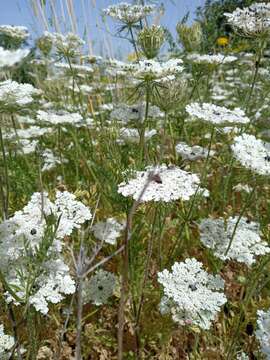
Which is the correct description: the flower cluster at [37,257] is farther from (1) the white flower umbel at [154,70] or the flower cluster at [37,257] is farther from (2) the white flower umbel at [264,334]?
(1) the white flower umbel at [154,70]

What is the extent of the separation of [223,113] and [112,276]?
1.04 m

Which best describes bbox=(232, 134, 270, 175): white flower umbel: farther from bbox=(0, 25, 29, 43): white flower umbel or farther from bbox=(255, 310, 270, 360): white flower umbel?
bbox=(0, 25, 29, 43): white flower umbel

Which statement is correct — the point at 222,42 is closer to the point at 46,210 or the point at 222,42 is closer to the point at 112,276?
the point at 112,276

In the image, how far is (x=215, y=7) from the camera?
389cm

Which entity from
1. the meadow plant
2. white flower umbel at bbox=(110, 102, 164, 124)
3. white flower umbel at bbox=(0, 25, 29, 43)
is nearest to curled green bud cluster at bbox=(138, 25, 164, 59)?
the meadow plant

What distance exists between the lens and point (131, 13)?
10.1 feet

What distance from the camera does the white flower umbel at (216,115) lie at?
7.48 ft

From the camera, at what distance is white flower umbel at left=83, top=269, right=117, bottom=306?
237cm

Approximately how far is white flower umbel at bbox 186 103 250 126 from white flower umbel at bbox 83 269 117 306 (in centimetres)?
96

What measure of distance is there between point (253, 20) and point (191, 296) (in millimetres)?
1725

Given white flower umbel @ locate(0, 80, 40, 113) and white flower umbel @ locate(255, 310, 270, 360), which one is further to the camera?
white flower umbel @ locate(0, 80, 40, 113)

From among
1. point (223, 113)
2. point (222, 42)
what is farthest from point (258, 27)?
point (222, 42)

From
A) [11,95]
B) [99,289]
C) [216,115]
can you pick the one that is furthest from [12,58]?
[99,289]

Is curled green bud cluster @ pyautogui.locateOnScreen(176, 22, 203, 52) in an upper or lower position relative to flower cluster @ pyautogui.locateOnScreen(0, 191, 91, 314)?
upper
